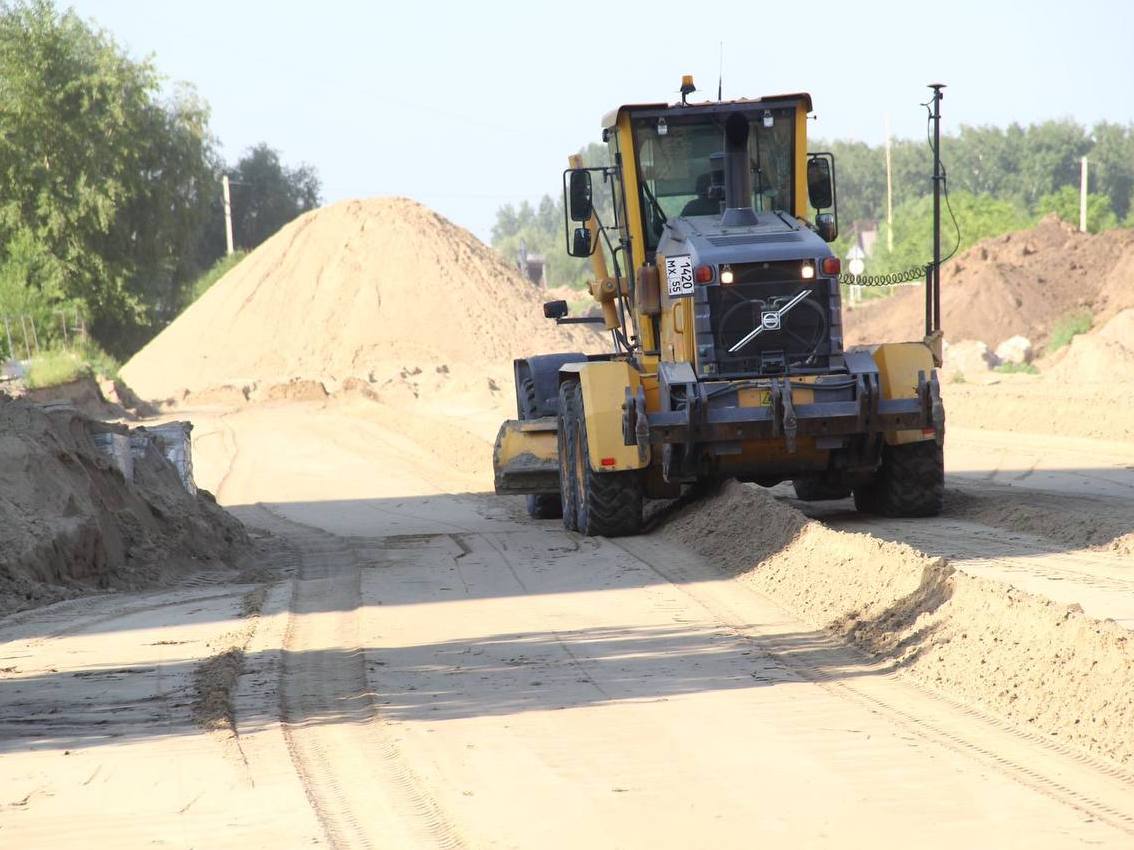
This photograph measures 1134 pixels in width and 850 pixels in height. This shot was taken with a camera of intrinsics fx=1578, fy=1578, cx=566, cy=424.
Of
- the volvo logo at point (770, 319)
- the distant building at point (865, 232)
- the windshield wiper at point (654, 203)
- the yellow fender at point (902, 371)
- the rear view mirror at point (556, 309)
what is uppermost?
the distant building at point (865, 232)

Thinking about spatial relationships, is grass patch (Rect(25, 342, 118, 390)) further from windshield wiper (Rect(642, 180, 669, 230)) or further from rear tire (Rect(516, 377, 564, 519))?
windshield wiper (Rect(642, 180, 669, 230))

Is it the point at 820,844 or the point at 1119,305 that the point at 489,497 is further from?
the point at 1119,305

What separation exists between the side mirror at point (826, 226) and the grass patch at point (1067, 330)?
80.9 ft

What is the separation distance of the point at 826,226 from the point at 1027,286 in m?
31.1

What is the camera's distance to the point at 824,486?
14500 mm

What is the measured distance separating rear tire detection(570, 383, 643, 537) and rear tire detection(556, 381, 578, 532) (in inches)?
13.5

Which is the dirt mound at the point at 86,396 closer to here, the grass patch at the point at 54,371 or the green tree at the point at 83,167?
the grass patch at the point at 54,371

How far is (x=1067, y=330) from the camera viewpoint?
37438 millimetres

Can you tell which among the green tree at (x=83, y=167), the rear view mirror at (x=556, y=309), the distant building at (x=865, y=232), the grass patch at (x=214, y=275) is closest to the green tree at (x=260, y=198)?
the grass patch at (x=214, y=275)

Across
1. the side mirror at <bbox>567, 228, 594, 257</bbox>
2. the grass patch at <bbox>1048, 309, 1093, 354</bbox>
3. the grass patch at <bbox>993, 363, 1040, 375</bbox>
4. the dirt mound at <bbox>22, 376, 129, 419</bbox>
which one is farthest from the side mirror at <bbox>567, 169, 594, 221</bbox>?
the grass patch at <bbox>1048, 309, 1093, 354</bbox>

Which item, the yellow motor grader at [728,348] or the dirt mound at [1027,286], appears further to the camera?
the dirt mound at [1027,286]

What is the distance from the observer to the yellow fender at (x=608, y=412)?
12305mm

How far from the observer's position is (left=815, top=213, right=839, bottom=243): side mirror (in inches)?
512

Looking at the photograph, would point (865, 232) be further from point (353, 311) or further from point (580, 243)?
point (580, 243)
